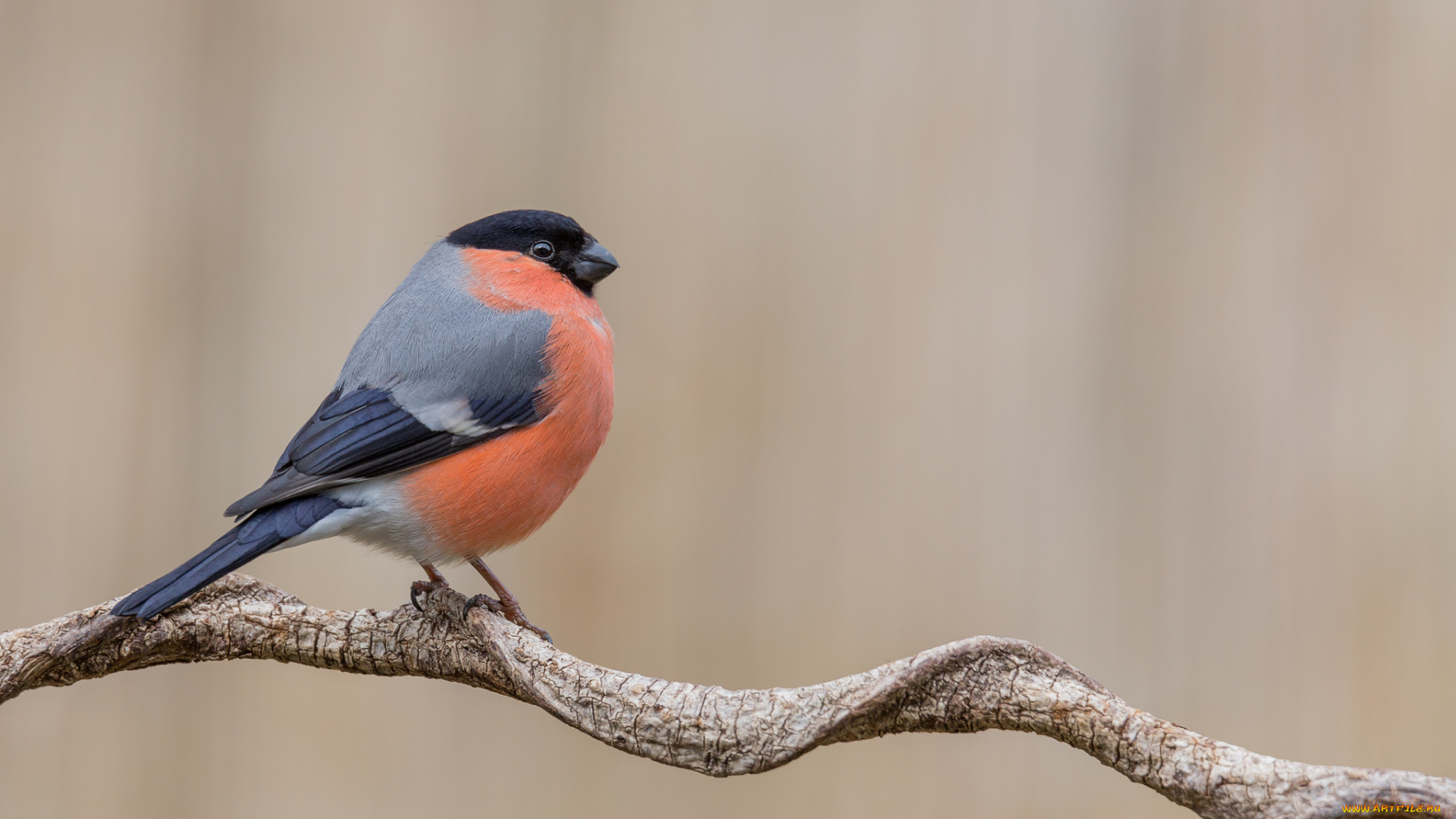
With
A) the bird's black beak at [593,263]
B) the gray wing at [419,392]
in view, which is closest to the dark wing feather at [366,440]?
the gray wing at [419,392]

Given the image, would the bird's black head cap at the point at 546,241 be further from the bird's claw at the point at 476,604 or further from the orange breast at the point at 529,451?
the bird's claw at the point at 476,604

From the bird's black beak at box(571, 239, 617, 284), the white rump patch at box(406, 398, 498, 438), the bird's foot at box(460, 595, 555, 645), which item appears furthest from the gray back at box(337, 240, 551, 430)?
the bird's foot at box(460, 595, 555, 645)

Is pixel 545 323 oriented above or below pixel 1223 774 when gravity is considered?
above

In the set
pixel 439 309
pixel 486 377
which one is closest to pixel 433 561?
pixel 486 377

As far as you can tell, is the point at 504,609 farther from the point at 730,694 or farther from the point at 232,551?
the point at 730,694

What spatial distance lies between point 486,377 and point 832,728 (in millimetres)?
755

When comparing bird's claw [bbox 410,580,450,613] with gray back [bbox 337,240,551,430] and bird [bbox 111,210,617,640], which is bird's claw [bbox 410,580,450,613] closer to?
bird [bbox 111,210,617,640]

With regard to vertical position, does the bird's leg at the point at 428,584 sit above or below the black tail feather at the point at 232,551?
below

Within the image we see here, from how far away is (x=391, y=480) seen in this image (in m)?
1.31

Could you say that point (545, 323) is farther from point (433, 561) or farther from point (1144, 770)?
point (1144, 770)

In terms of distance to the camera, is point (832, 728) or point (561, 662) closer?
point (832, 728)

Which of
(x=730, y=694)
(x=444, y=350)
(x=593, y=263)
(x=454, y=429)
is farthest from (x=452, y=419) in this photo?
(x=730, y=694)

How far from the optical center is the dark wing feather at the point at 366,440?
4.11 feet

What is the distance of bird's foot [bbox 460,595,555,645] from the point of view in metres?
1.17
